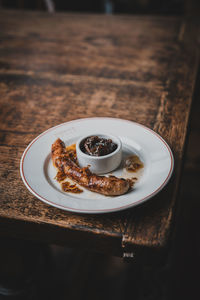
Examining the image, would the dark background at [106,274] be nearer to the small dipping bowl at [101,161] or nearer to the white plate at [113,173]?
the white plate at [113,173]

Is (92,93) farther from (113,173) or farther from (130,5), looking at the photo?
(130,5)

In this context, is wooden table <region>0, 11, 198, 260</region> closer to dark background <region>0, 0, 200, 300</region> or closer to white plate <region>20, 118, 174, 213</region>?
white plate <region>20, 118, 174, 213</region>

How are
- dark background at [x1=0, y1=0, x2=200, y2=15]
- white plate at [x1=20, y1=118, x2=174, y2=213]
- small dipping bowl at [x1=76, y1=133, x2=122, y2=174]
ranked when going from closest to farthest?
white plate at [x1=20, y1=118, x2=174, y2=213] < small dipping bowl at [x1=76, y1=133, x2=122, y2=174] < dark background at [x1=0, y1=0, x2=200, y2=15]

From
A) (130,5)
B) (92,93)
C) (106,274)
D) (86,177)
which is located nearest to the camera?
(86,177)

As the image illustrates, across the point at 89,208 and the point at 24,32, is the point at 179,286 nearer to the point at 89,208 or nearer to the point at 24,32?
the point at 89,208

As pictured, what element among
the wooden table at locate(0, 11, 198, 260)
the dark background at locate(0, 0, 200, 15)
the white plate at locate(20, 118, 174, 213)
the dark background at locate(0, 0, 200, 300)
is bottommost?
the dark background at locate(0, 0, 200, 300)

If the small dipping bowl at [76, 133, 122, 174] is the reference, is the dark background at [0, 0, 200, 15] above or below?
below

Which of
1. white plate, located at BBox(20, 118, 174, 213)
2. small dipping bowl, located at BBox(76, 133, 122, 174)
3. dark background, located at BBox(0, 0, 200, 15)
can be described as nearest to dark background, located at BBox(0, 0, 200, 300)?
white plate, located at BBox(20, 118, 174, 213)

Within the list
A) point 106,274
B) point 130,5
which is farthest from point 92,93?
point 130,5
